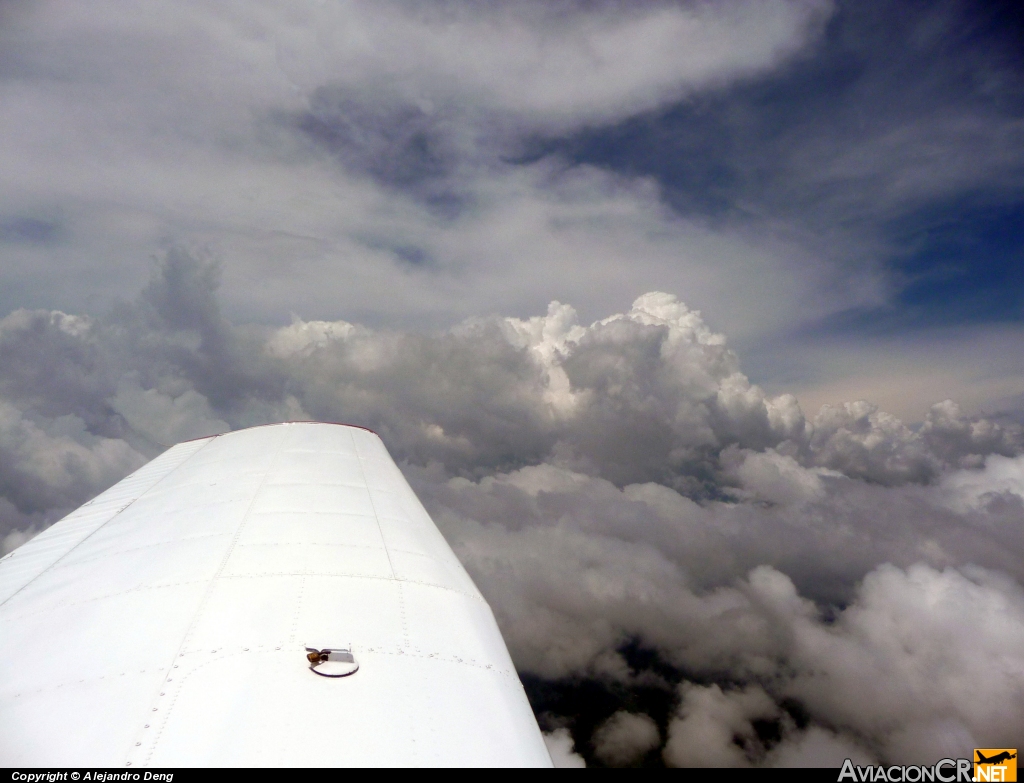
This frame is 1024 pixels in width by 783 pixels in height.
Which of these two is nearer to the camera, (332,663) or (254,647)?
(332,663)

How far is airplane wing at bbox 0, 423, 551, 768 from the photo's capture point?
5.36 metres

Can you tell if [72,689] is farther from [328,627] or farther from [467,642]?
[467,642]

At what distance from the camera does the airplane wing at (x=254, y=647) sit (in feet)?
17.6

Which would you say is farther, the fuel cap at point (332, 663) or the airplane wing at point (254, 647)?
the fuel cap at point (332, 663)

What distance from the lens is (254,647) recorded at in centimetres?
675

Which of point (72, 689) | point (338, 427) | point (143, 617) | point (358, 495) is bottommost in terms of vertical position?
point (72, 689)

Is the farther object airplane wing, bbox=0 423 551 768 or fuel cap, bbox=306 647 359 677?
fuel cap, bbox=306 647 359 677

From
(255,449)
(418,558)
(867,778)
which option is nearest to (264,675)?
(418,558)

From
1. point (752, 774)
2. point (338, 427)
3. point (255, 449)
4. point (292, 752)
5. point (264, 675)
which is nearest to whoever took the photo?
point (292, 752)

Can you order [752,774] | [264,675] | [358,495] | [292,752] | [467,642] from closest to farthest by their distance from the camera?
1. [292,752]
2. [264,675]
3. [467,642]
4. [752,774]
5. [358,495]

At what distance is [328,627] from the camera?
733 cm

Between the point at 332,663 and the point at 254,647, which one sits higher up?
the point at 254,647

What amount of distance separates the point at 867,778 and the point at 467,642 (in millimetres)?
7921

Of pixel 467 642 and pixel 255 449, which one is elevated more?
pixel 255 449
